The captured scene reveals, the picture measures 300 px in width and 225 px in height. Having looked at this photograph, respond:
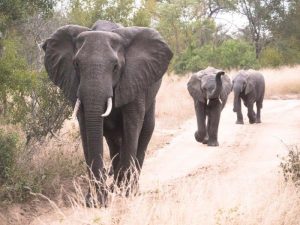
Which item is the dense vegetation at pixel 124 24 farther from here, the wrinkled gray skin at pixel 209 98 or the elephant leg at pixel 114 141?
the wrinkled gray skin at pixel 209 98

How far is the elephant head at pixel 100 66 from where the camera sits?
6.23 m

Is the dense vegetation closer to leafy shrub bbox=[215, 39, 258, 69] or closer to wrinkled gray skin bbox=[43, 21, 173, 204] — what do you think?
leafy shrub bbox=[215, 39, 258, 69]

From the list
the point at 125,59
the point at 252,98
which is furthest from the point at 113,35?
the point at 252,98

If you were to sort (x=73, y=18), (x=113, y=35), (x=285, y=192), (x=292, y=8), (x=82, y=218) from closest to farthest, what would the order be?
(x=82, y=218), (x=285, y=192), (x=113, y=35), (x=73, y=18), (x=292, y=8)

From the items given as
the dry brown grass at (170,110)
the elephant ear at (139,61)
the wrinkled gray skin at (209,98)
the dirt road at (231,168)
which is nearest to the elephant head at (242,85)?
the dirt road at (231,168)

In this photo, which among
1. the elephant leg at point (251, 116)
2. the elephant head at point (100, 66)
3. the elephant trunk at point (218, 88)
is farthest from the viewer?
the elephant leg at point (251, 116)

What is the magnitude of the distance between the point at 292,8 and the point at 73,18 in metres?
29.4

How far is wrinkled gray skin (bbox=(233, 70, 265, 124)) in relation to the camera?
1697 cm

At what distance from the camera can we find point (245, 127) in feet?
52.4

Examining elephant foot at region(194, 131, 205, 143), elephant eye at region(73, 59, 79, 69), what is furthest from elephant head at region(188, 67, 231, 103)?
elephant eye at region(73, 59, 79, 69)

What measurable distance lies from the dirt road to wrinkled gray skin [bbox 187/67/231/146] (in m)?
0.28

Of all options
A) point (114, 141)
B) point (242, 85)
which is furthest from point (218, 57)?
point (114, 141)

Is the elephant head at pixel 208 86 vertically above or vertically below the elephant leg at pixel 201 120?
above

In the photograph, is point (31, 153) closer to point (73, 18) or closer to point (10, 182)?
point (10, 182)
